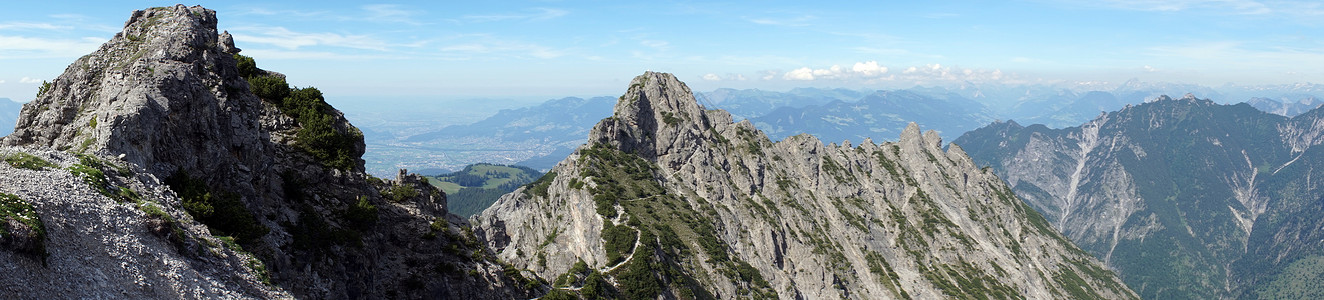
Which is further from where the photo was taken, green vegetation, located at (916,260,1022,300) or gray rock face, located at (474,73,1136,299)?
green vegetation, located at (916,260,1022,300)

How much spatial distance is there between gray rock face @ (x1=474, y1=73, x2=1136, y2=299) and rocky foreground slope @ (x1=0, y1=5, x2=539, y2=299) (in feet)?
111

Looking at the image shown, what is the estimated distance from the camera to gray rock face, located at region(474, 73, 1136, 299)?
305 ft

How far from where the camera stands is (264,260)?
990 inches

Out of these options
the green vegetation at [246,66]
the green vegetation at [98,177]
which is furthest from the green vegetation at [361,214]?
the green vegetation at [246,66]

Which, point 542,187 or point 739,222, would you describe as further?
point 542,187

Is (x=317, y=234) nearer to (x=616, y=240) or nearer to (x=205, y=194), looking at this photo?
(x=205, y=194)

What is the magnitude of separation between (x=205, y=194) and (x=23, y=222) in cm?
754

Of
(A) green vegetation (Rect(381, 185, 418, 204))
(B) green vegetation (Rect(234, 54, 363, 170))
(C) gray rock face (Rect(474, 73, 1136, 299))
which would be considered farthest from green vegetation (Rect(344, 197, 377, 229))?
(C) gray rock face (Rect(474, 73, 1136, 299))

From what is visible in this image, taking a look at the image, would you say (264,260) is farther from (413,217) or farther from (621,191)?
(621,191)

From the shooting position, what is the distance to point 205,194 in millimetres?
25297

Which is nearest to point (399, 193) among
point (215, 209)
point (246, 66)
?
point (246, 66)

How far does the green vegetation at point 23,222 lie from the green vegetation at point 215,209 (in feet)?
17.5

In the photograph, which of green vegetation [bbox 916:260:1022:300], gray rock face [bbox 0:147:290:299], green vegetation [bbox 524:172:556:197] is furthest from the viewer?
green vegetation [bbox 916:260:1022:300]

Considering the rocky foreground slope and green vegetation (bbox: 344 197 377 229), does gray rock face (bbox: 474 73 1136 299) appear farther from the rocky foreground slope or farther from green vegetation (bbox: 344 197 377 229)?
green vegetation (bbox: 344 197 377 229)
